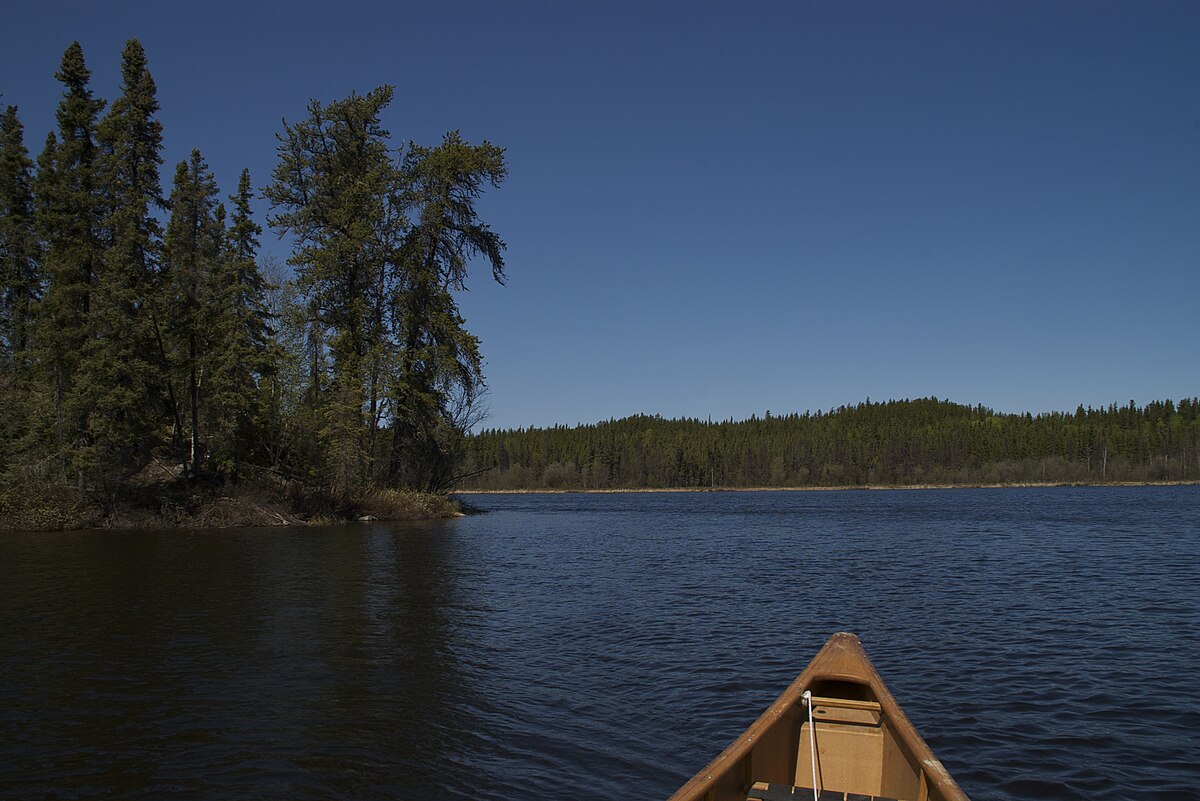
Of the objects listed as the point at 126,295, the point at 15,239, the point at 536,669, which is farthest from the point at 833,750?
the point at 15,239

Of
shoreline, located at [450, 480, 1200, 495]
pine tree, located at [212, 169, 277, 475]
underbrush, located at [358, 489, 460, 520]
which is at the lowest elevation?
shoreline, located at [450, 480, 1200, 495]

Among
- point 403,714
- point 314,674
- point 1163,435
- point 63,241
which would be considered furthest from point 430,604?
point 1163,435

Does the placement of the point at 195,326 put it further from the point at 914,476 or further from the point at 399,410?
the point at 914,476

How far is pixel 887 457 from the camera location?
170875mm

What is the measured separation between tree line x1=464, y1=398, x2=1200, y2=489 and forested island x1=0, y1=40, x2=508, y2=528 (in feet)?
379

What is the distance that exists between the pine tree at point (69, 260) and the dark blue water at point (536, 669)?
9817 millimetres

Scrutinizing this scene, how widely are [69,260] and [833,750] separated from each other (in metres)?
35.6

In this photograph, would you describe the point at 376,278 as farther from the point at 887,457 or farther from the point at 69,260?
the point at 887,457

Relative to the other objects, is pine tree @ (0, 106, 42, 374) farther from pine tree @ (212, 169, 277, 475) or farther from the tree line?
the tree line

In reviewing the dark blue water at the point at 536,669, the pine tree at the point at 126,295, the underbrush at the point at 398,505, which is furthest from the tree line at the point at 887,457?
the dark blue water at the point at 536,669

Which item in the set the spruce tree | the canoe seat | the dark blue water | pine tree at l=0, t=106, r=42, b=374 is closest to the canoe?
the canoe seat

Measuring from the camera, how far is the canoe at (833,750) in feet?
19.3

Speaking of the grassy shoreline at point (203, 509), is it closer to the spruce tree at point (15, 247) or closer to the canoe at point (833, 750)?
the spruce tree at point (15, 247)

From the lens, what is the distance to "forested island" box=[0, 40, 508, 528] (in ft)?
107
